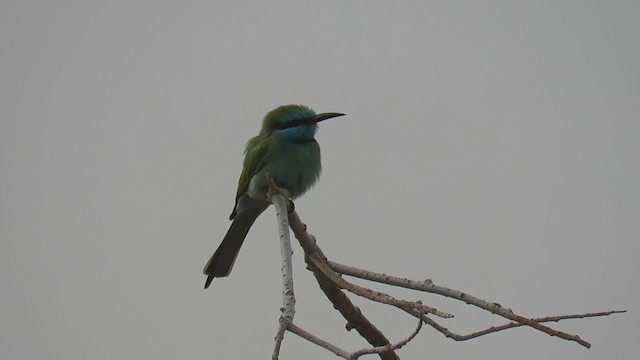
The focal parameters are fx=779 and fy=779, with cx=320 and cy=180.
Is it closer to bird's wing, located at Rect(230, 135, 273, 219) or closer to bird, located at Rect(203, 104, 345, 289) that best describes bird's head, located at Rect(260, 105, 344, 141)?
bird, located at Rect(203, 104, 345, 289)

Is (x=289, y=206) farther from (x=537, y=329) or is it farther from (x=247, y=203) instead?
(x=537, y=329)

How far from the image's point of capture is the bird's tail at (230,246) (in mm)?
4703

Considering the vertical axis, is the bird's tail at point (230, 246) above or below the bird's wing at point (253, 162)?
below

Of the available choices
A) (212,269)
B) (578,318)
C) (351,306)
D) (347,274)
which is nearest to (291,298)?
(347,274)

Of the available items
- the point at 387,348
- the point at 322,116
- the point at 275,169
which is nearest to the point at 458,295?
the point at 387,348

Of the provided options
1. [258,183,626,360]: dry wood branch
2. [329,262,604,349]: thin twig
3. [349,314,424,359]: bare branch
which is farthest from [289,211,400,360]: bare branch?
[349,314,424,359]: bare branch

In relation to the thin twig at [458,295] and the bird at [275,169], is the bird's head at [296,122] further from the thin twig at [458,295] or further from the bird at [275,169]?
the thin twig at [458,295]

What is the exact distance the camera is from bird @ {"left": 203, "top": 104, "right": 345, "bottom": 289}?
4.75m

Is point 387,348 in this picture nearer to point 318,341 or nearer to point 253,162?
point 318,341

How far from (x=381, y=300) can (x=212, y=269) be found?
7.61 feet

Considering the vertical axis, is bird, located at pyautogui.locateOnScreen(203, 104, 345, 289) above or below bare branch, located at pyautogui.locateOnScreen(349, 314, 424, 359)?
above

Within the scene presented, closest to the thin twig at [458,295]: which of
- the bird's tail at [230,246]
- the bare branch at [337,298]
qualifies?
the bare branch at [337,298]

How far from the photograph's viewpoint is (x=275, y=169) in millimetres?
4836

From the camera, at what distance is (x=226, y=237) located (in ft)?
15.9
